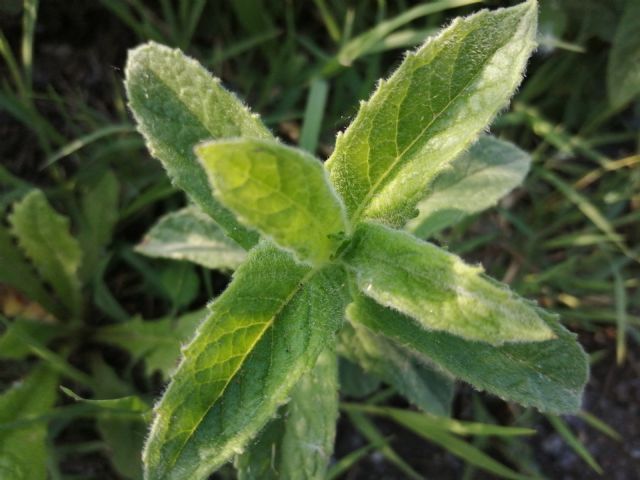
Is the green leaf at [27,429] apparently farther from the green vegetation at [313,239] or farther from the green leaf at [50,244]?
the green leaf at [50,244]

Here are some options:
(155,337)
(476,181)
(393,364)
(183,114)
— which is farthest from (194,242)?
(476,181)

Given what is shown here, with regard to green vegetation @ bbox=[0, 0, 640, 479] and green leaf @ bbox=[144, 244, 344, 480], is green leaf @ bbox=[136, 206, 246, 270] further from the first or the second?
green leaf @ bbox=[144, 244, 344, 480]

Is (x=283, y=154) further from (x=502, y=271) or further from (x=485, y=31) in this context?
(x=502, y=271)

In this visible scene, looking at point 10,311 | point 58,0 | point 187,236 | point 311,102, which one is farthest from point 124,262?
point 58,0

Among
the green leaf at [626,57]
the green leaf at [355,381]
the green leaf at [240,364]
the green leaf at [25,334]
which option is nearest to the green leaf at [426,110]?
the green leaf at [240,364]

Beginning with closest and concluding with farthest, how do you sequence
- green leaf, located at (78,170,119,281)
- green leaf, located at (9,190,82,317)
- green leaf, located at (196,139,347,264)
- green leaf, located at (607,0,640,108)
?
green leaf, located at (196,139,347,264) < green leaf, located at (9,190,82,317) < green leaf, located at (78,170,119,281) < green leaf, located at (607,0,640,108)

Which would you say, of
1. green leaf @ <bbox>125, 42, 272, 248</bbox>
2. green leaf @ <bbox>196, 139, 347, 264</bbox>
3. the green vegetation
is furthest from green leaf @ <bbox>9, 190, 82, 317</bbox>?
green leaf @ <bbox>196, 139, 347, 264</bbox>

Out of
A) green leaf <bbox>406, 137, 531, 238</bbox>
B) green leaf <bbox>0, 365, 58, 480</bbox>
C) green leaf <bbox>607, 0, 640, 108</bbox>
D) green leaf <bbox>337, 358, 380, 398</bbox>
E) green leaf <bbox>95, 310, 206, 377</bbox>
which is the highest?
green leaf <bbox>607, 0, 640, 108</bbox>
